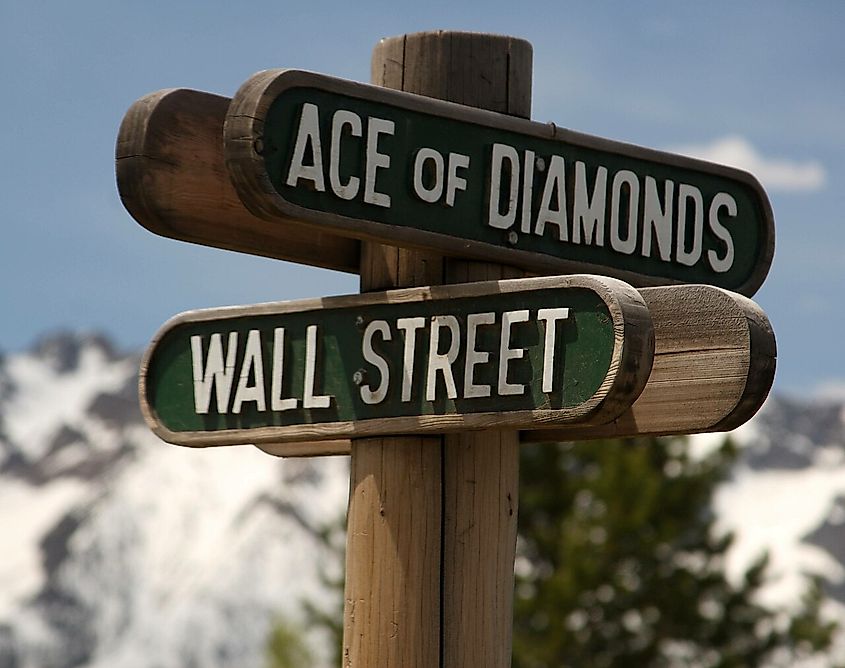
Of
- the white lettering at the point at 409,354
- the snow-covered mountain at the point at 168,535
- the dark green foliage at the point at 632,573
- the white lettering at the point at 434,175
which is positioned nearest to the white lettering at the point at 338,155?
the white lettering at the point at 434,175

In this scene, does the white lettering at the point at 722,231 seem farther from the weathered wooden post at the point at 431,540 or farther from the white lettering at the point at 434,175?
the white lettering at the point at 434,175

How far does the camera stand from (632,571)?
42.8ft

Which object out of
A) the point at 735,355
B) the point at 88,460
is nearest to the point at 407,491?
the point at 735,355

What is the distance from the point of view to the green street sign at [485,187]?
216cm

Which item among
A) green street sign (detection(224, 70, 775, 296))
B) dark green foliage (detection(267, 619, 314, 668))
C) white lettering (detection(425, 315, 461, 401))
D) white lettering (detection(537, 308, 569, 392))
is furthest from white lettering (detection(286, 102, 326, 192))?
dark green foliage (detection(267, 619, 314, 668))

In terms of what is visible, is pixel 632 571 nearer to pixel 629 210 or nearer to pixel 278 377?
pixel 629 210

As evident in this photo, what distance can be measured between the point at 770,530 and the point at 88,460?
3439 cm

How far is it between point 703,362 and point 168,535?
2639 inches

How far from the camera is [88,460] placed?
73188mm

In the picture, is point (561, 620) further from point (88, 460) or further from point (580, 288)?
point (88, 460)

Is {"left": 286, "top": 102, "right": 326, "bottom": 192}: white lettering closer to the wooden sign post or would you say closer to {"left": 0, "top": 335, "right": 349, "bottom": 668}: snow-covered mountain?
the wooden sign post

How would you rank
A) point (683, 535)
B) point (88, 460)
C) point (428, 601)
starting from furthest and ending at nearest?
point (88, 460), point (683, 535), point (428, 601)

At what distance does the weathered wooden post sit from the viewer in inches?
93.7

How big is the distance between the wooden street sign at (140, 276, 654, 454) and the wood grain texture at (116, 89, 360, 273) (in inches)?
7.4
